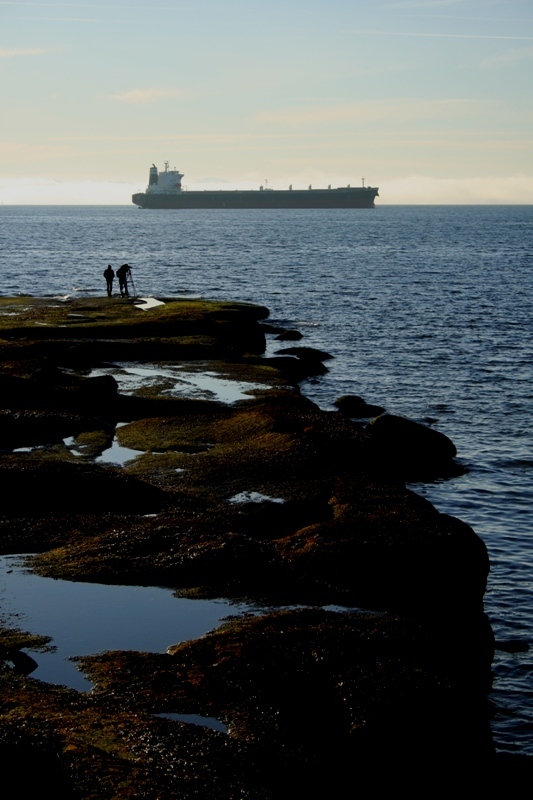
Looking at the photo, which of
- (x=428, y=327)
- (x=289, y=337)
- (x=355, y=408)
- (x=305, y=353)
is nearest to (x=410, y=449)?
(x=355, y=408)

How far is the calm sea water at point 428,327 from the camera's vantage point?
20867 millimetres

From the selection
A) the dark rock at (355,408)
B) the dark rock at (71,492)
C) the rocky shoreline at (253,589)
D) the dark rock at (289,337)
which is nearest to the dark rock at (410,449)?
the rocky shoreline at (253,589)

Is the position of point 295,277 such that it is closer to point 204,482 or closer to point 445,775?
point 204,482

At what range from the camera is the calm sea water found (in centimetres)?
2087

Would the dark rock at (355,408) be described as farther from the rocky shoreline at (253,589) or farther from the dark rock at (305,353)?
the dark rock at (305,353)

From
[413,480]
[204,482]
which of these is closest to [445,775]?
[204,482]

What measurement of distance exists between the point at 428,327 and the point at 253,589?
147 ft

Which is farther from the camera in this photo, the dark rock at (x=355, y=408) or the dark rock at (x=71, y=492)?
the dark rock at (x=355, y=408)

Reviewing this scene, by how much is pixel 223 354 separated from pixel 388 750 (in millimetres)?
30370

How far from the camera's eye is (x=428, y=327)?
191 ft

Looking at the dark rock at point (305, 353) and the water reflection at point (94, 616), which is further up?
the water reflection at point (94, 616)

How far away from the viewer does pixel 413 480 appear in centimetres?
2559

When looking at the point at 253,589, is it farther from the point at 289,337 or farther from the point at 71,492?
the point at 289,337

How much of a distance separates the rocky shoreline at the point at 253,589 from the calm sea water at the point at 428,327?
6.23 ft
